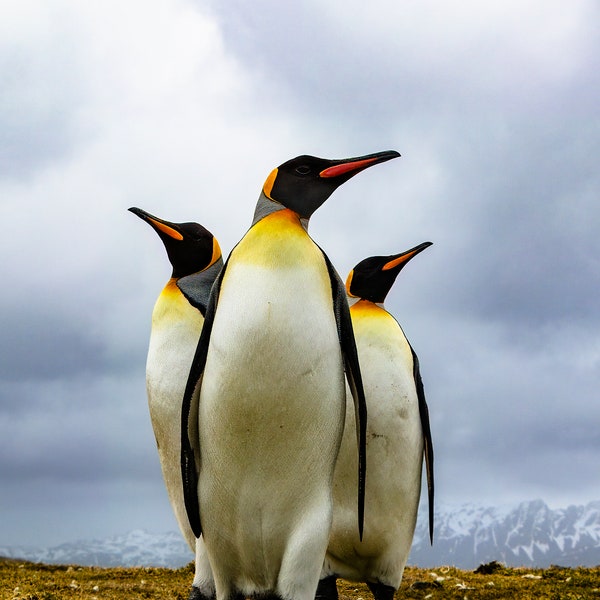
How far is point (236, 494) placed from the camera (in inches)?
177

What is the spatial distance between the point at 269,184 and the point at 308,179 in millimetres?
246

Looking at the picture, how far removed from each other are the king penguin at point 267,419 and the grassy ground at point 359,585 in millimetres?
2959

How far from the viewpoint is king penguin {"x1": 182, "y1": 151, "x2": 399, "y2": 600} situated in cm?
445

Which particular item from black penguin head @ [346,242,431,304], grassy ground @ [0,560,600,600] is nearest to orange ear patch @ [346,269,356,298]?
black penguin head @ [346,242,431,304]

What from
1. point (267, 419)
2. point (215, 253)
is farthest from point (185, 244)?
point (267, 419)

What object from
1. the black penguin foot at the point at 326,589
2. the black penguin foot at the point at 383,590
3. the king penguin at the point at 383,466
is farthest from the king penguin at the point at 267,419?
the black penguin foot at the point at 383,590

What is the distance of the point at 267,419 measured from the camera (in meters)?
4.45

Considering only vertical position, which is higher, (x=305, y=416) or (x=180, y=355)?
(x=180, y=355)

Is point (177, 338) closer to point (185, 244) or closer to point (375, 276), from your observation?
point (185, 244)

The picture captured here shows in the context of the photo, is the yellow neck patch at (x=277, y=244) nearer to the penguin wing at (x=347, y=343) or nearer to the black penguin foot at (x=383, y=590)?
the penguin wing at (x=347, y=343)

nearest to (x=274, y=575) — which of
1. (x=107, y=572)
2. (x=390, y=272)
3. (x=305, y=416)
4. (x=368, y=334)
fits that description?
(x=305, y=416)

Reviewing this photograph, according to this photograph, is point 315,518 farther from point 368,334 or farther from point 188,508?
point 368,334

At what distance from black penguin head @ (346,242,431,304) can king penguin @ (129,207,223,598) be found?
122 centimetres

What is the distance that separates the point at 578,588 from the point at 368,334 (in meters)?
3.56
